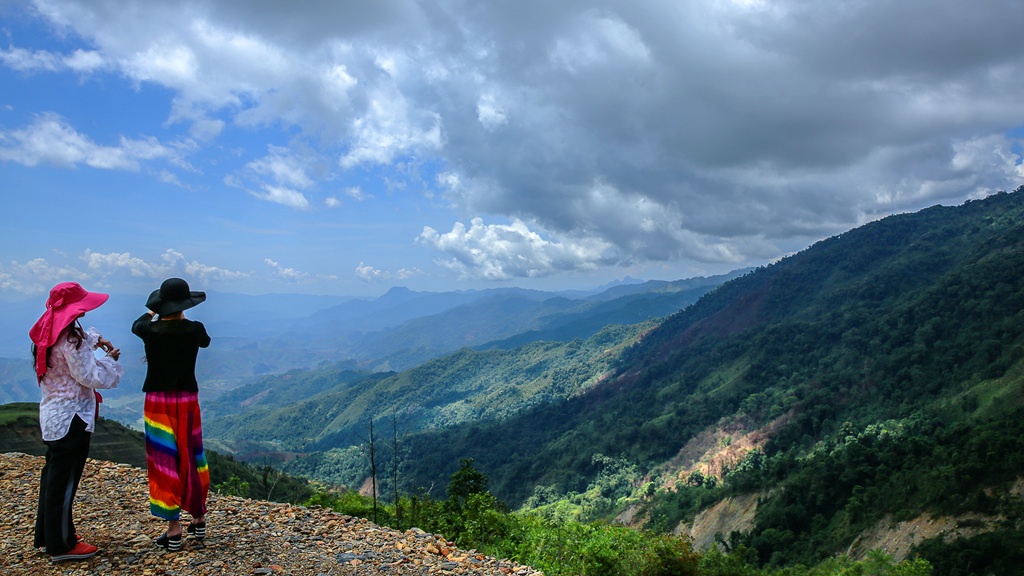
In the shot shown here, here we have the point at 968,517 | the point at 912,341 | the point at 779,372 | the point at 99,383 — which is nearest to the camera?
the point at 99,383

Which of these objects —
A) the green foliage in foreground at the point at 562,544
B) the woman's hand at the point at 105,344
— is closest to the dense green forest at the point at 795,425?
the green foliage in foreground at the point at 562,544

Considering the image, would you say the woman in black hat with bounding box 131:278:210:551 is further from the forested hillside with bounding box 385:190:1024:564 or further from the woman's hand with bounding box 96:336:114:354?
the forested hillside with bounding box 385:190:1024:564

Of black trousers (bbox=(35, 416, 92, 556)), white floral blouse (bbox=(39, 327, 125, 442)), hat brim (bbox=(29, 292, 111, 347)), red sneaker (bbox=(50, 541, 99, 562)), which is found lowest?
red sneaker (bbox=(50, 541, 99, 562))

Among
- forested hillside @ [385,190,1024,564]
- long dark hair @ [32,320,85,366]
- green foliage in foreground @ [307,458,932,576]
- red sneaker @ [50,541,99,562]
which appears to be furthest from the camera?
forested hillside @ [385,190,1024,564]

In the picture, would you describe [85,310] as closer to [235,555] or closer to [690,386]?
[235,555]

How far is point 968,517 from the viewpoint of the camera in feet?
111

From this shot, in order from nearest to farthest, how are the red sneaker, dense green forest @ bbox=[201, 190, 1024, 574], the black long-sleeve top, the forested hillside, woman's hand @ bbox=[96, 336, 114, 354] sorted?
the red sneaker < the black long-sleeve top < woman's hand @ bbox=[96, 336, 114, 354] < dense green forest @ bbox=[201, 190, 1024, 574] < the forested hillside

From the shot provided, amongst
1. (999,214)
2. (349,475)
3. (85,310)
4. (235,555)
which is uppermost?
(999,214)

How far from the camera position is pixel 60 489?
517 cm

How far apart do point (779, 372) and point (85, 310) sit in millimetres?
116967

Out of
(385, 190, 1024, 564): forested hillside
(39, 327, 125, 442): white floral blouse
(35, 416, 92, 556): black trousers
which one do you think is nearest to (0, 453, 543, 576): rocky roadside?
(35, 416, 92, 556): black trousers

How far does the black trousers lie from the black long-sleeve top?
96 centimetres

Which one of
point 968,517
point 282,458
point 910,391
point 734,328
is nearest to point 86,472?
point 968,517

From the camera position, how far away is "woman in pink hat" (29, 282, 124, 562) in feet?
16.6
